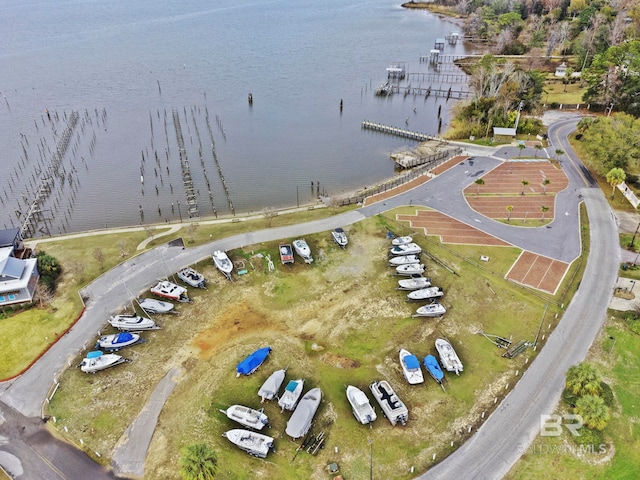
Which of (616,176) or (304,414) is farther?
(616,176)

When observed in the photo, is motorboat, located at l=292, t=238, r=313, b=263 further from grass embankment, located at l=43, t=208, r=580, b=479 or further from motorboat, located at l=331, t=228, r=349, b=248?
motorboat, located at l=331, t=228, r=349, b=248

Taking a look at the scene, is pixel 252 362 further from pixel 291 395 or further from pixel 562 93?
pixel 562 93

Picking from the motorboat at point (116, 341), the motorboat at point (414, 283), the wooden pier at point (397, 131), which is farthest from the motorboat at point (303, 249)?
the wooden pier at point (397, 131)

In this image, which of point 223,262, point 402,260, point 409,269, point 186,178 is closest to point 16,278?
point 223,262

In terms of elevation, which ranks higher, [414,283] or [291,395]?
[414,283]

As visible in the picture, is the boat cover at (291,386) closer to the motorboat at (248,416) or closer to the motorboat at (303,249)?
the motorboat at (248,416)

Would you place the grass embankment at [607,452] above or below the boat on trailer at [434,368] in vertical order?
below

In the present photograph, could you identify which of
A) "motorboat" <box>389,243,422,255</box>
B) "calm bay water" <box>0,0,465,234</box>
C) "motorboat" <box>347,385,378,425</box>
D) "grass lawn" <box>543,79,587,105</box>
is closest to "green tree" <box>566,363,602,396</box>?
"motorboat" <box>347,385,378,425</box>
